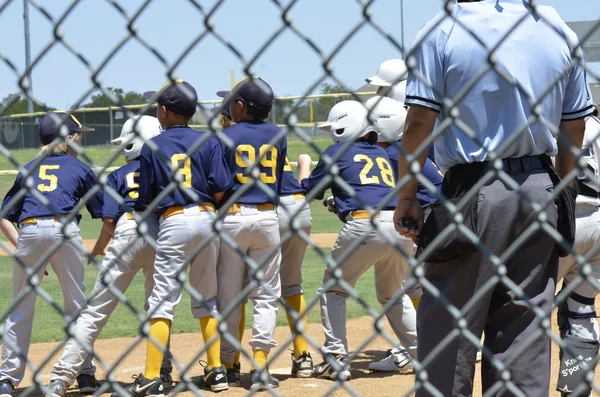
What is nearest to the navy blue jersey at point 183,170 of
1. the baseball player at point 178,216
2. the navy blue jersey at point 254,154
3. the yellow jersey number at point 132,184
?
the baseball player at point 178,216

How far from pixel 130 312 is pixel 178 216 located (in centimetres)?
415

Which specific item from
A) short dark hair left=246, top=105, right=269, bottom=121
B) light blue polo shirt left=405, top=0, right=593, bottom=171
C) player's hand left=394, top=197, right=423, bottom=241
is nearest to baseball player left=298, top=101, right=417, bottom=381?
short dark hair left=246, top=105, right=269, bottom=121

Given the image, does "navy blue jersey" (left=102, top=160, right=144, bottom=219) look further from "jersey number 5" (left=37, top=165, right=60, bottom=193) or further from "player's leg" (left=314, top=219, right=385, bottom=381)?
"player's leg" (left=314, top=219, right=385, bottom=381)

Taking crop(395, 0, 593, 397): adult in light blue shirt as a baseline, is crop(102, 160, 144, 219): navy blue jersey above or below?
below

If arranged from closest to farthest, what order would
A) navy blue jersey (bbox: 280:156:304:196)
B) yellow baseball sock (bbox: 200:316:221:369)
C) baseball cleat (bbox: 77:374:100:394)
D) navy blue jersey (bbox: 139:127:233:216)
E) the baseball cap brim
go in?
1. navy blue jersey (bbox: 139:127:233:216)
2. yellow baseball sock (bbox: 200:316:221:369)
3. baseball cleat (bbox: 77:374:100:394)
4. navy blue jersey (bbox: 280:156:304:196)
5. the baseball cap brim

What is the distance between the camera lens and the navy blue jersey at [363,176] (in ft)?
18.9

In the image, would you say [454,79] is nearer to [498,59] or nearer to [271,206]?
[498,59]

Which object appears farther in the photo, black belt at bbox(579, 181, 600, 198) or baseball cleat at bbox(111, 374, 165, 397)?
baseball cleat at bbox(111, 374, 165, 397)

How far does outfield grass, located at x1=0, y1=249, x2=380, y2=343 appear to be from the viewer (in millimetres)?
7832

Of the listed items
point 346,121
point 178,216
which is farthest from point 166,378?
point 346,121

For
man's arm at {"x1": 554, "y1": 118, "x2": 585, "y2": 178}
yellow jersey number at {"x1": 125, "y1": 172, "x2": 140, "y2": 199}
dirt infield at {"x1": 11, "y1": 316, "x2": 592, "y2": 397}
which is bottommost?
dirt infield at {"x1": 11, "y1": 316, "x2": 592, "y2": 397}

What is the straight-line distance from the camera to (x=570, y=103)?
10.4 ft

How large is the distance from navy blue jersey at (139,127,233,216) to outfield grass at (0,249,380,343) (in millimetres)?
2053

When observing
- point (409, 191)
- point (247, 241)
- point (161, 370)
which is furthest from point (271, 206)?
point (409, 191)
